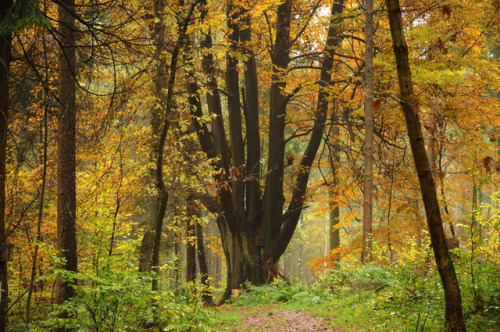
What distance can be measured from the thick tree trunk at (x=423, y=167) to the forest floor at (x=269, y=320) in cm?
325

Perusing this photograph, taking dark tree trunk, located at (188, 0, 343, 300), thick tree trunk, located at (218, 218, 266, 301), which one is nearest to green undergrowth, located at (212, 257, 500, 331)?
thick tree trunk, located at (218, 218, 266, 301)

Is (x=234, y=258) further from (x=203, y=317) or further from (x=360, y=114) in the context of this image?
(x=203, y=317)

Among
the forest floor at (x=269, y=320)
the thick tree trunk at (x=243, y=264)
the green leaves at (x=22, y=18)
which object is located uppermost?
the green leaves at (x=22, y=18)

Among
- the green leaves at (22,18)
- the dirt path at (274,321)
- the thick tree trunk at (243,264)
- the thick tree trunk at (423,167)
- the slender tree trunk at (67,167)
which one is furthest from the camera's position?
the thick tree trunk at (243,264)

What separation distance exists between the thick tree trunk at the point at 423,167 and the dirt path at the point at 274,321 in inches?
132

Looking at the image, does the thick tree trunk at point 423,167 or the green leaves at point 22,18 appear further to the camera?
the green leaves at point 22,18

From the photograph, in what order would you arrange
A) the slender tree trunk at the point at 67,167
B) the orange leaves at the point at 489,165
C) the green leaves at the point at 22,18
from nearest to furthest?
the orange leaves at the point at 489,165, the green leaves at the point at 22,18, the slender tree trunk at the point at 67,167

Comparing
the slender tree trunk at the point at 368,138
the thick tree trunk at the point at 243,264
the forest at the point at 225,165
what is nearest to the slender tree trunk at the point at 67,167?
the forest at the point at 225,165

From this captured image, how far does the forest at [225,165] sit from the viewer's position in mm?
4328

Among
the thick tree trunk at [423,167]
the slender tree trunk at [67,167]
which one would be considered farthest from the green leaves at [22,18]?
the thick tree trunk at [423,167]

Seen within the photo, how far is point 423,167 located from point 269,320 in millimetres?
5809

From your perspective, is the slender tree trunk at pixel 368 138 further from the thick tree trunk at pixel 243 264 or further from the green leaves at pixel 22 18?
the green leaves at pixel 22 18

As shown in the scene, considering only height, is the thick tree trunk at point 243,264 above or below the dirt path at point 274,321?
above

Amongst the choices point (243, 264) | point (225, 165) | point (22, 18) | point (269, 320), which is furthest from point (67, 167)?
point (243, 264)
